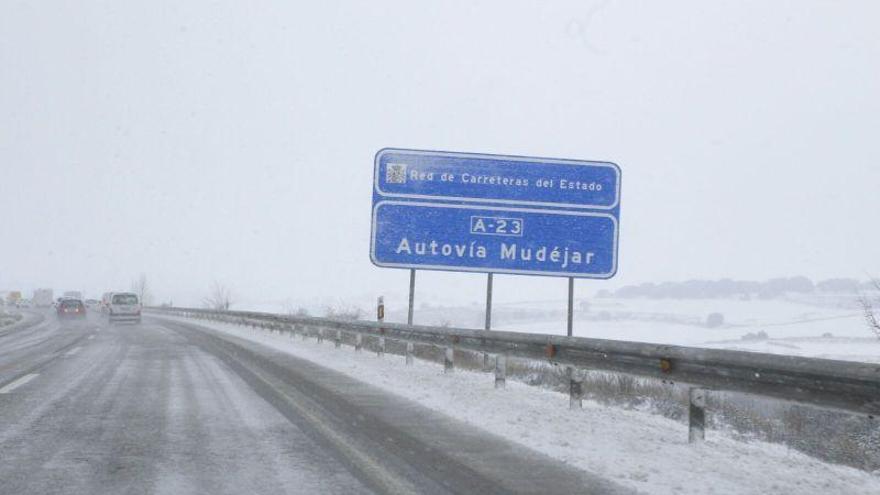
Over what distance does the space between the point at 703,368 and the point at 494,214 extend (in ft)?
35.8

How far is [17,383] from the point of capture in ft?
39.0

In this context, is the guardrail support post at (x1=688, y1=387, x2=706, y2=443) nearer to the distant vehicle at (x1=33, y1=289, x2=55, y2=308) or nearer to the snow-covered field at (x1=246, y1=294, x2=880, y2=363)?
the snow-covered field at (x1=246, y1=294, x2=880, y2=363)

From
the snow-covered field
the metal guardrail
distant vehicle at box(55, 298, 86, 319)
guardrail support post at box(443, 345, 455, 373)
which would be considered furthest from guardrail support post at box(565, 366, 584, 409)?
distant vehicle at box(55, 298, 86, 319)

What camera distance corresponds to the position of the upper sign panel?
17.6 metres

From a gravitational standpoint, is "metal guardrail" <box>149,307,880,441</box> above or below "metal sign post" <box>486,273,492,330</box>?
below

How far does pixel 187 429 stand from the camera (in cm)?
799

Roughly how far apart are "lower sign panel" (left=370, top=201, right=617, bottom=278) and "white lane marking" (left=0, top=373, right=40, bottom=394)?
7907 mm

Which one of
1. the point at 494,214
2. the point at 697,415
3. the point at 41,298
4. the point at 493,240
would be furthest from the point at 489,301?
the point at 41,298

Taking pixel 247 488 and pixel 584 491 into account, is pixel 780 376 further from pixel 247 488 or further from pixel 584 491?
pixel 247 488

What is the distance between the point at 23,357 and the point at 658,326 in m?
43.0

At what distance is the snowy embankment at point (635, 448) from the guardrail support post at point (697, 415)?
4.2 inches

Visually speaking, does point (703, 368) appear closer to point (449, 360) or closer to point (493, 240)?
point (449, 360)

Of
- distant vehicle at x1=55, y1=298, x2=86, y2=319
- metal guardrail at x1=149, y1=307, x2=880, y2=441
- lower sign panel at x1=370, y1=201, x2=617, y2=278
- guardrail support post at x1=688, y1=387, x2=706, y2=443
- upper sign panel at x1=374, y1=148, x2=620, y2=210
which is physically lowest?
guardrail support post at x1=688, y1=387, x2=706, y2=443

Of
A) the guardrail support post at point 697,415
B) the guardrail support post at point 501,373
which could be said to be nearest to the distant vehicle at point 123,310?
the guardrail support post at point 501,373
